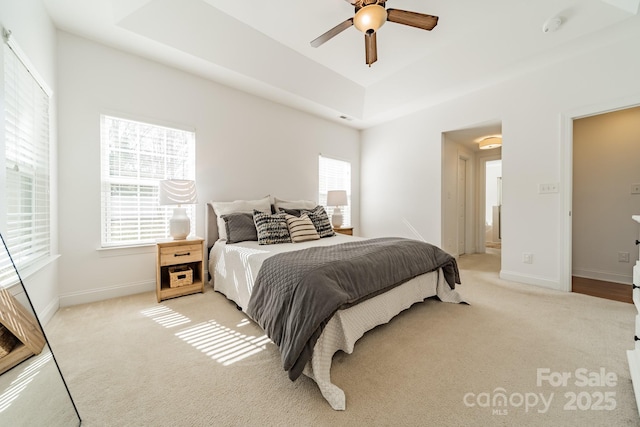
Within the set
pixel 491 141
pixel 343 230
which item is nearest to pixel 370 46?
pixel 343 230

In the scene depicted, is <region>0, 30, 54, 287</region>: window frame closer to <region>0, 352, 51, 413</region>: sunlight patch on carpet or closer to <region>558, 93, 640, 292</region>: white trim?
<region>0, 352, 51, 413</region>: sunlight patch on carpet

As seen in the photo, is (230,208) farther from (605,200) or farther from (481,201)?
(481,201)

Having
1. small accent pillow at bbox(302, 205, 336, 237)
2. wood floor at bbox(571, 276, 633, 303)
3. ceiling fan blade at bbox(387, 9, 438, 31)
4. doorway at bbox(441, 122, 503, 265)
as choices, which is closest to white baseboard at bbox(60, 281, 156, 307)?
small accent pillow at bbox(302, 205, 336, 237)

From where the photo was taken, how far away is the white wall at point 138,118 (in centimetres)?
249

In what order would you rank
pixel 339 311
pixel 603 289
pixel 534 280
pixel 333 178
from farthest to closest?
pixel 333 178, pixel 534 280, pixel 603 289, pixel 339 311

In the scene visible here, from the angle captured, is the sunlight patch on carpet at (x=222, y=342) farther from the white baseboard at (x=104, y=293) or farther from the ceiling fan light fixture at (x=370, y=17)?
the ceiling fan light fixture at (x=370, y=17)

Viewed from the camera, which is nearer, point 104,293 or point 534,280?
point 104,293

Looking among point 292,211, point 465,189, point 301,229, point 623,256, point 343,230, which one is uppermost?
point 465,189

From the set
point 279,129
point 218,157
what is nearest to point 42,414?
point 218,157

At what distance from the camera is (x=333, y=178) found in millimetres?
5020

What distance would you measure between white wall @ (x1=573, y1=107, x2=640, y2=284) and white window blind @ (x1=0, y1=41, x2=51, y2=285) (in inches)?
240

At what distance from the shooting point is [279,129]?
13.4ft

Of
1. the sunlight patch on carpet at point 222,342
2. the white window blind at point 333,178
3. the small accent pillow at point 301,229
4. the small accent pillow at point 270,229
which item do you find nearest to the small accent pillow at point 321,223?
the small accent pillow at point 301,229

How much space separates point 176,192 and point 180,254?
686 millimetres
